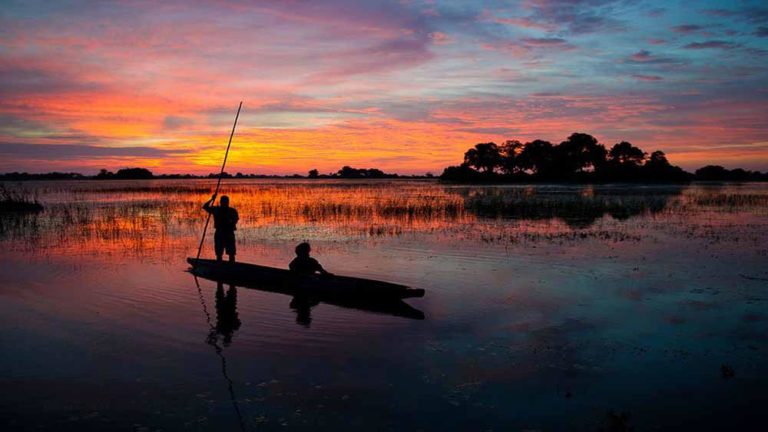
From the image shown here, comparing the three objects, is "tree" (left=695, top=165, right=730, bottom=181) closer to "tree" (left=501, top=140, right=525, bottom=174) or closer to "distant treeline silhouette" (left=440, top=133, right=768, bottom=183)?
"distant treeline silhouette" (left=440, top=133, right=768, bottom=183)

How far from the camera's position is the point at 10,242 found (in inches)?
812

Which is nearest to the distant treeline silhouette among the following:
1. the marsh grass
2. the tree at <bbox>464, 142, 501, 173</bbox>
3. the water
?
the tree at <bbox>464, 142, 501, 173</bbox>

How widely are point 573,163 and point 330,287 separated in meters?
108

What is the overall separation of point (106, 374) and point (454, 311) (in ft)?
20.0

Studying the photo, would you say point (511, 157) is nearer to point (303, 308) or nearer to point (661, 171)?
point (661, 171)

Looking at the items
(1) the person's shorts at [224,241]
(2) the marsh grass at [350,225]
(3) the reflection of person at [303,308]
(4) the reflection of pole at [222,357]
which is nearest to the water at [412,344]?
(4) the reflection of pole at [222,357]

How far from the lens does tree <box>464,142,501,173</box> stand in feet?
407

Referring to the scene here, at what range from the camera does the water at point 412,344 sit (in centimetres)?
627

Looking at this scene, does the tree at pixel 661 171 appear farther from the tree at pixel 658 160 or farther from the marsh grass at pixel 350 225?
the marsh grass at pixel 350 225

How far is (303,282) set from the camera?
1213 centimetres

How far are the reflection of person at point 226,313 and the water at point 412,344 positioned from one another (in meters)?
0.11

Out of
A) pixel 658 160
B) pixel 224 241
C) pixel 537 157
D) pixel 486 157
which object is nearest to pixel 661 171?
pixel 658 160

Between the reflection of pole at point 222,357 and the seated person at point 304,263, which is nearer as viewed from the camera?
the reflection of pole at point 222,357

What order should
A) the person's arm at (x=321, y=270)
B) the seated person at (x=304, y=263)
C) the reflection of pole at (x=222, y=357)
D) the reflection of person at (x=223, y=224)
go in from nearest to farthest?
the reflection of pole at (x=222, y=357) < the person's arm at (x=321, y=270) < the seated person at (x=304, y=263) < the reflection of person at (x=223, y=224)
